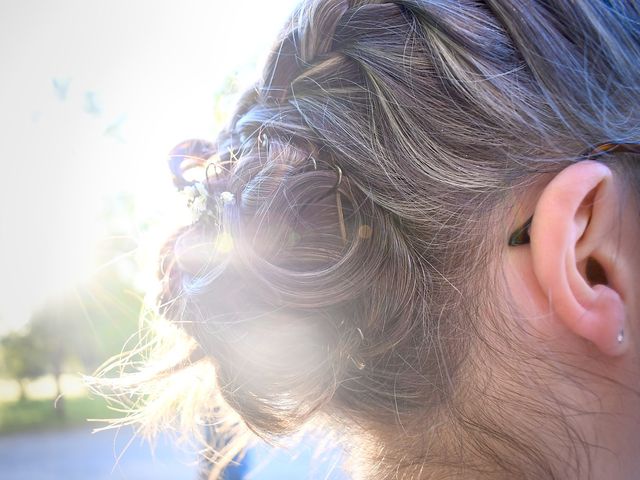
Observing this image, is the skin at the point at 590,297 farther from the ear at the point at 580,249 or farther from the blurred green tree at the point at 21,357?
the blurred green tree at the point at 21,357

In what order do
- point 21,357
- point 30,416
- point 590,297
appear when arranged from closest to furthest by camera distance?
point 590,297, point 21,357, point 30,416

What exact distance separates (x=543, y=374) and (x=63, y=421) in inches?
112

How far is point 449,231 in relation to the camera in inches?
25.8

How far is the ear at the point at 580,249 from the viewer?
61 centimetres

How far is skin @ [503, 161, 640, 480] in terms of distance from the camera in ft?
2.01

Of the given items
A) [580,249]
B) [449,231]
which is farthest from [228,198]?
[580,249]

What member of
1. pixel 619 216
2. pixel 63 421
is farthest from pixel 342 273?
pixel 63 421

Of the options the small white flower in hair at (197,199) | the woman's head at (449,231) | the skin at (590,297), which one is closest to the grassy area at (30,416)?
the small white flower in hair at (197,199)

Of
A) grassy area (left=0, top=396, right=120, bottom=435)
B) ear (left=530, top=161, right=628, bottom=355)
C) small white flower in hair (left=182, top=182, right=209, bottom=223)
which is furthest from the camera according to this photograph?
grassy area (left=0, top=396, right=120, bottom=435)

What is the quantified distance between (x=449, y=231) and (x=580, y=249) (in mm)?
140

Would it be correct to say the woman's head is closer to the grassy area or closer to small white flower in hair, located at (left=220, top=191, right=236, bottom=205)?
small white flower in hair, located at (left=220, top=191, right=236, bottom=205)

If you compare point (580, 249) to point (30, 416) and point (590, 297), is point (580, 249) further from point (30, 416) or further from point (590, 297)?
point (30, 416)

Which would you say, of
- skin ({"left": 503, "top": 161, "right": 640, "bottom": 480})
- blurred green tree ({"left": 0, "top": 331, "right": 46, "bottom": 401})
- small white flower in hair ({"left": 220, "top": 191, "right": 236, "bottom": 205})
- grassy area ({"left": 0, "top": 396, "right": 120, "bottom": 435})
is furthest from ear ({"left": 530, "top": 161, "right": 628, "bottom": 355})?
grassy area ({"left": 0, "top": 396, "right": 120, "bottom": 435})

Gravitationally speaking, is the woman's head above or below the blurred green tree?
above
